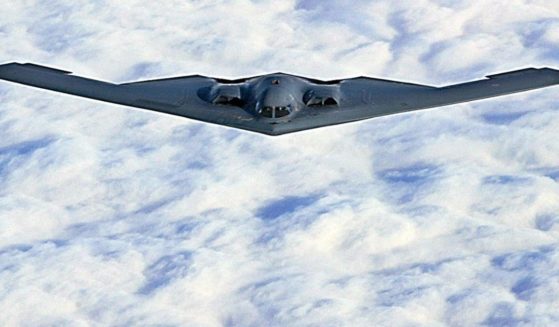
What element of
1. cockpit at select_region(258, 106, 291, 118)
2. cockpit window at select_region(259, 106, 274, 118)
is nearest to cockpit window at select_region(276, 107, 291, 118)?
cockpit at select_region(258, 106, 291, 118)

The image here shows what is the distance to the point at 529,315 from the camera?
51.1 metres

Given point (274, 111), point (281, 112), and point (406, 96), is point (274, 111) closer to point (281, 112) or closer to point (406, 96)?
point (281, 112)

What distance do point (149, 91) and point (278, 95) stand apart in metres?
4.70

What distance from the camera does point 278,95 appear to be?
35594mm

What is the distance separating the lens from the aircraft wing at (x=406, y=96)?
114 ft

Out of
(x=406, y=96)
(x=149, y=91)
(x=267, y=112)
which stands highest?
(x=149, y=91)

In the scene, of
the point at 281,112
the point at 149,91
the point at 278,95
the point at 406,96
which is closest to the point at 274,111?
the point at 281,112

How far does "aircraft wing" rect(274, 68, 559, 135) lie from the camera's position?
34.8 m

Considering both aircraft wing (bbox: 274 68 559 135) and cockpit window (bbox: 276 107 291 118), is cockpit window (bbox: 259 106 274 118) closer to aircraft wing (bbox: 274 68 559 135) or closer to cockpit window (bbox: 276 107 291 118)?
cockpit window (bbox: 276 107 291 118)

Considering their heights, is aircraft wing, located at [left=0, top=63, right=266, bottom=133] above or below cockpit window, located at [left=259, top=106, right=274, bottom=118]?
above

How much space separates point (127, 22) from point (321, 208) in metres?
24.7

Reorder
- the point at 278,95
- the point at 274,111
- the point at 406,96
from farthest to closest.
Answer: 1. the point at 406,96
2. the point at 278,95
3. the point at 274,111

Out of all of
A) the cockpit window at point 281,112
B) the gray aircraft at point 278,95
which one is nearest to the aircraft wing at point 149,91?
the gray aircraft at point 278,95

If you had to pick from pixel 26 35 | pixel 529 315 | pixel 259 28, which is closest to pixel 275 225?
pixel 529 315
